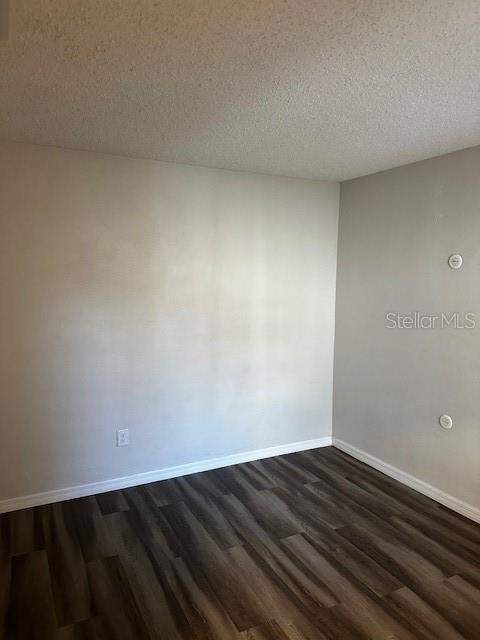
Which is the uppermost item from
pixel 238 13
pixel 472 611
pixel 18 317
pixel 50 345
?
pixel 238 13

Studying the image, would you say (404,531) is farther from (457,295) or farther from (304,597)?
(457,295)

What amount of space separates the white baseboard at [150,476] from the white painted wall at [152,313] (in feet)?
0.18

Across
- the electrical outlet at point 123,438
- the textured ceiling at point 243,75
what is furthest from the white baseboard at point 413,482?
the textured ceiling at point 243,75

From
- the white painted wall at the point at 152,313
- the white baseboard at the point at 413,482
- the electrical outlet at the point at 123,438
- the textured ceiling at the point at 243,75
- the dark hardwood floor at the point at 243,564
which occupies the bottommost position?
the dark hardwood floor at the point at 243,564

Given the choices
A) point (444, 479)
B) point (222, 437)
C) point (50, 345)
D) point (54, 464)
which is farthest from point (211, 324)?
point (444, 479)

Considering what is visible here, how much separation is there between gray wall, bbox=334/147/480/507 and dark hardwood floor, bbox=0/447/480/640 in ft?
1.30

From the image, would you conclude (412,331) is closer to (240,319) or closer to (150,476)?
(240,319)

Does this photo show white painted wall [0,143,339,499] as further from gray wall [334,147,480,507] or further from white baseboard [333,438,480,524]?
white baseboard [333,438,480,524]

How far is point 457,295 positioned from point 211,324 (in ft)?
5.77

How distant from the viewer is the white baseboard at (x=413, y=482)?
283 cm

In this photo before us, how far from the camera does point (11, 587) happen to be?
213 cm

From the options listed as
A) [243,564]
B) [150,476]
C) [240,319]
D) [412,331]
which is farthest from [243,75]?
[150,476]

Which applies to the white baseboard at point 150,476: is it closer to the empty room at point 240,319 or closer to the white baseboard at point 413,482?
the empty room at point 240,319

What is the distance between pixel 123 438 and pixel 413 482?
7.13 ft
